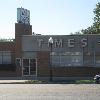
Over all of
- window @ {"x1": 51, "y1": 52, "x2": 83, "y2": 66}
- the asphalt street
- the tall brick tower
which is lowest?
the asphalt street

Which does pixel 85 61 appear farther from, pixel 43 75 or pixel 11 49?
pixel 11 49

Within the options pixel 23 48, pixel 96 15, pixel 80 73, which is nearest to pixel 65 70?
pixel 80 73

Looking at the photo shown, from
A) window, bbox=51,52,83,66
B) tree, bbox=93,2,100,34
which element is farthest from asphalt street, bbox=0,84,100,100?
tree, bbox=93,2,100,34

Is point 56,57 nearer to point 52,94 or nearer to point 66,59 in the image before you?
point 66,59

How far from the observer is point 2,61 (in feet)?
182

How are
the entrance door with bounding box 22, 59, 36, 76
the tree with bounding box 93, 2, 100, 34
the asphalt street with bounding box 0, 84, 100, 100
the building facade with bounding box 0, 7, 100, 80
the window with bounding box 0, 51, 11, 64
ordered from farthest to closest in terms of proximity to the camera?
the tree with bounding box 93, 2, 100, 34 → the window with bounding box 0, 51, 11, 64 → the entrance door with bounding box 22, 59, 36, 76 → the building facade with bounding box 0, 7, 100, 80 → the asphalt street with bounding box 0, 84, 100, 100

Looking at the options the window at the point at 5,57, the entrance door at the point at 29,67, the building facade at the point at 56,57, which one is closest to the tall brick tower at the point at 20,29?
the building facade at the point at 56,57

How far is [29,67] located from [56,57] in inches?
146

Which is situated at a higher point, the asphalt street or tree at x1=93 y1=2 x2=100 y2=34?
tree at x1=93 y1=2 x2=100 y2=34

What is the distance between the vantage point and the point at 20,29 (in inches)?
2212

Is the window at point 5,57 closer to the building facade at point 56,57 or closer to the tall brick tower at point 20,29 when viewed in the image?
the building facade at point 56,57

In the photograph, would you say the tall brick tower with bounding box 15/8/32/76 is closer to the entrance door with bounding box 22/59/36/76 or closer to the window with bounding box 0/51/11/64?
the entrance door with bounding box 22/59/36/76

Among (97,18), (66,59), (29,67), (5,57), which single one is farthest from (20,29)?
(97,18)

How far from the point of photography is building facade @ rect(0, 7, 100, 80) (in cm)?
5272
